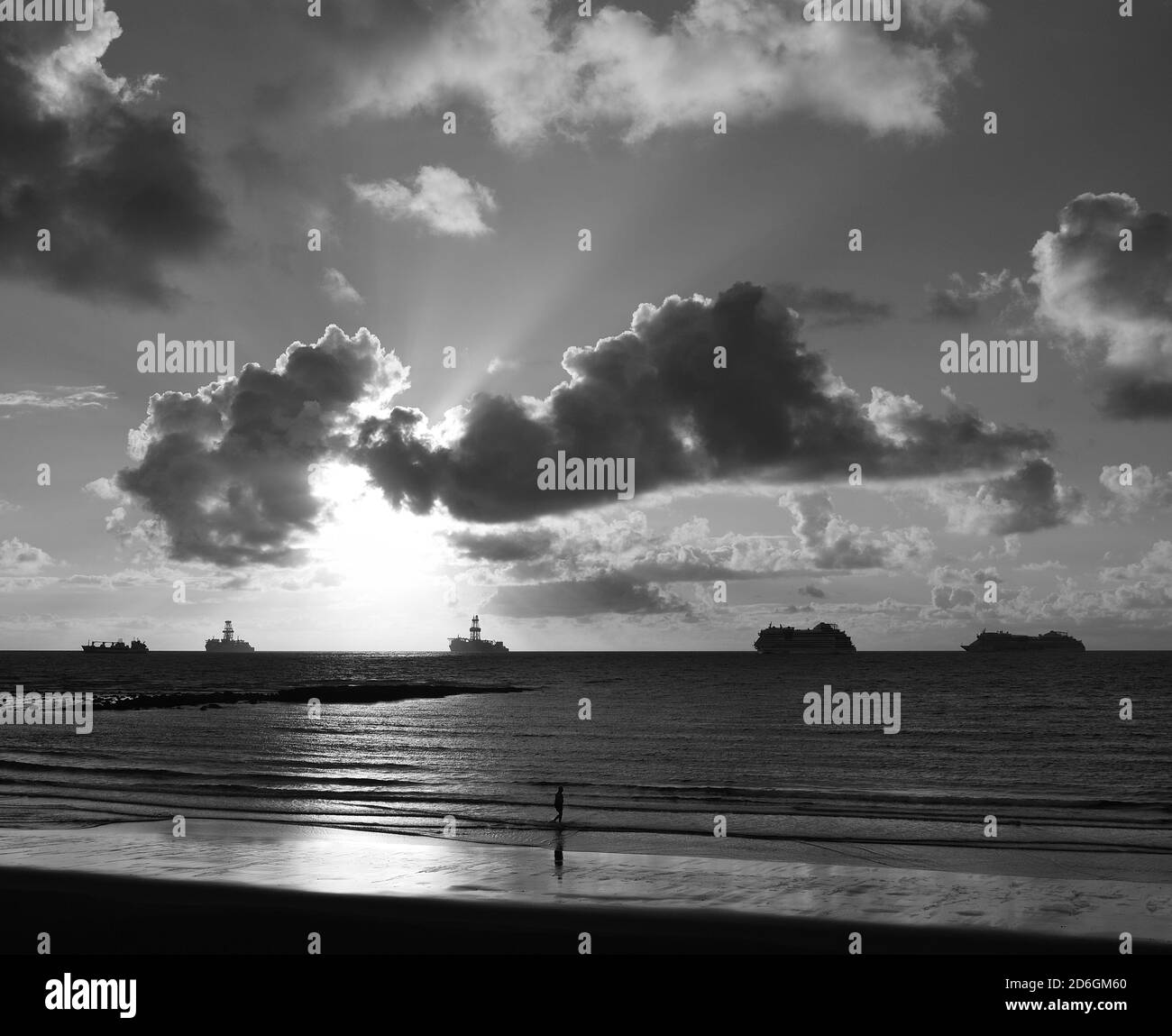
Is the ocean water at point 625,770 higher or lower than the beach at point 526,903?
lower

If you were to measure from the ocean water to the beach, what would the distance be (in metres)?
5.07

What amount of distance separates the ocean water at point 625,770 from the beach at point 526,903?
5065 mm

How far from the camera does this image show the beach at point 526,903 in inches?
709

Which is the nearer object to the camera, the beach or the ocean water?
the beach

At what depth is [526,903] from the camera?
68.1ft

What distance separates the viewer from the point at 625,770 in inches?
1857

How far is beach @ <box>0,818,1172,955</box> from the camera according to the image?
59.1 ft

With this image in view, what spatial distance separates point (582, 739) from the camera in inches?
2472

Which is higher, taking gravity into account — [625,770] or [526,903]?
[526,903]

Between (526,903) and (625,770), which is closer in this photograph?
(526,903)

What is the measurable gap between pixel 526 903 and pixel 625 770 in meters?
26.9

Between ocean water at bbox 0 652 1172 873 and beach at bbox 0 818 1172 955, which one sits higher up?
beach at bbox 0 818 1172 955
